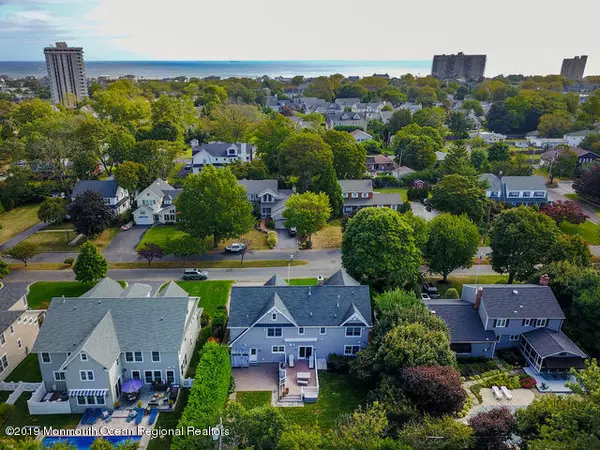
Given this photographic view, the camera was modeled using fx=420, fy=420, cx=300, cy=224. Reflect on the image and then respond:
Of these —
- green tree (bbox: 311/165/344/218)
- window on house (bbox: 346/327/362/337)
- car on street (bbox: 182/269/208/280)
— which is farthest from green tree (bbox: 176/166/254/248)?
window on house (bbox: 346/327/362/337)

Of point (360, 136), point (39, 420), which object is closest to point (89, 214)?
point (39, 420)

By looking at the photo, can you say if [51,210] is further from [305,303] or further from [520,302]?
[520,302]

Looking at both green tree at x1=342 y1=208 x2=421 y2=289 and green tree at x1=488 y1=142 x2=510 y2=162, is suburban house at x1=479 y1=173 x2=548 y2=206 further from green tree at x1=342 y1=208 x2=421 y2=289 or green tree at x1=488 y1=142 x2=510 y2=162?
green tree at x1=342 y1=208 x2=421 y2=289

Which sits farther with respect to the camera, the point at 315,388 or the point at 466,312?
the point at 466,312

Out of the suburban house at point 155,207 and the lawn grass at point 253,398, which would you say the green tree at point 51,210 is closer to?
the suburban house at point 155,207

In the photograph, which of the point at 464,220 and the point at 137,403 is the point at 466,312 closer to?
the point at 464,220

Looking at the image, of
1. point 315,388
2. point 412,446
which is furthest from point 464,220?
point 412,446

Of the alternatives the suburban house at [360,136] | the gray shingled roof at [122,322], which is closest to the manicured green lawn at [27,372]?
the gray shingled roof at [122,322]
